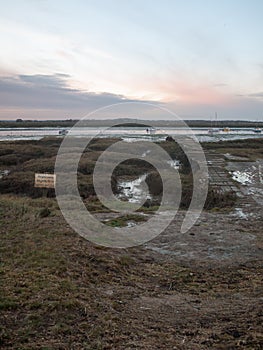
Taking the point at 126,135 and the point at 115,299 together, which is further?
the point at 126,135

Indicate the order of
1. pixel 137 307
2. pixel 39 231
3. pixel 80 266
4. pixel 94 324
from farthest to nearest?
pixel 39 231 < pixel 80 266 < pixel 137 307 < pixel 94 324

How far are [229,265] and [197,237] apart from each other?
8.16ft

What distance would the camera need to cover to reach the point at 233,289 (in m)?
8.19

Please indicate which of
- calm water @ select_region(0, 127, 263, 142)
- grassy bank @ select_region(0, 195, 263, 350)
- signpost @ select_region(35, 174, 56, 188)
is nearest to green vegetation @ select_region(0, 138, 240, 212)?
signpost @ select_region(35, 174, 56, 188)

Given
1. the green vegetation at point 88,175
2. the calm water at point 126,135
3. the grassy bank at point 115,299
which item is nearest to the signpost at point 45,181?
the green vegetation at point 88,175

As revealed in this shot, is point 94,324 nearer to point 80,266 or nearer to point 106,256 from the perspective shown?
point 80,266

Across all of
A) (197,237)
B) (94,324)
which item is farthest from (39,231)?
(94,324)

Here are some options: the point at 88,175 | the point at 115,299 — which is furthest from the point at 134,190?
the point at 115,299

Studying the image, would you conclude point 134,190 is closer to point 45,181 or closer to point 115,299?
point 45,181

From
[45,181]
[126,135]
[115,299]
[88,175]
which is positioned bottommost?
[115,299]

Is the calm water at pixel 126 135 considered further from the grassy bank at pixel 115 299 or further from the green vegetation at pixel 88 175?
the grassy bank at pixel 115 299

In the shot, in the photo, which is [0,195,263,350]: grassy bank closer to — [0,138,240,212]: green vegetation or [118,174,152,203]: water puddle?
[0,138,240,212]: green vegetation

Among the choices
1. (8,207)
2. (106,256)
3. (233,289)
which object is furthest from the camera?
(8,207)

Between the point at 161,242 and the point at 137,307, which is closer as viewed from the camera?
the point at 137,307
